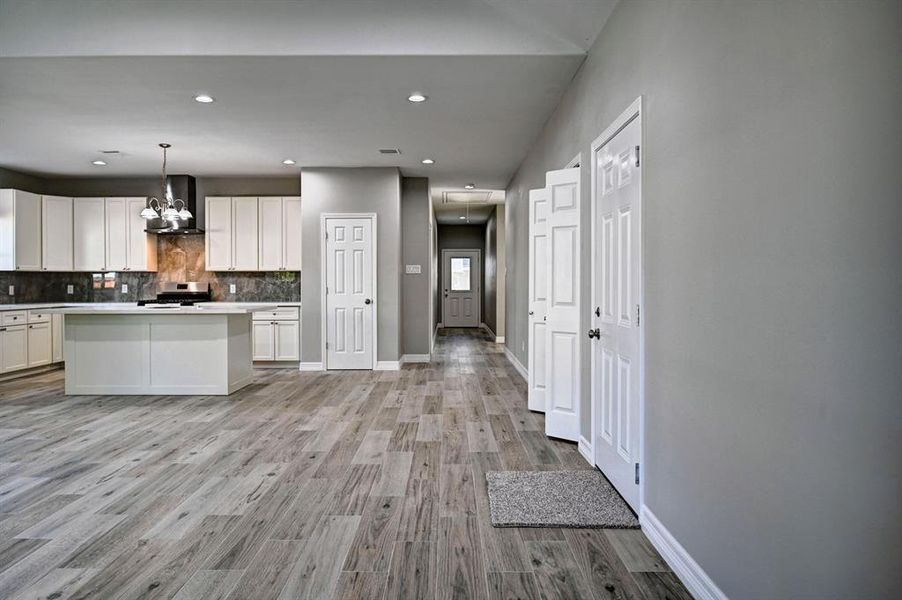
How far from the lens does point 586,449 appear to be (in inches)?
137

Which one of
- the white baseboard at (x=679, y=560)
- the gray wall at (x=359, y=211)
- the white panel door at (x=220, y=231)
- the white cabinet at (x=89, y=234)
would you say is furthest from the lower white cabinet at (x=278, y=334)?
the white baseboard at (x=679, y=560)

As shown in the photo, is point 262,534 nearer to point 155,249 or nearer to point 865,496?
point 865,496

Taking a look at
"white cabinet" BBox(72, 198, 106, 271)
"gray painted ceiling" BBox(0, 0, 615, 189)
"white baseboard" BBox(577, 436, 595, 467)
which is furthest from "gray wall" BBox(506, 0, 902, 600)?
"white cabinet" BBox(72, 198, 106, 271)

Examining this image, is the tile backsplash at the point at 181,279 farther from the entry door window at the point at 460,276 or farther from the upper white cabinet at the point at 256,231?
the entry door window at the point at 460,276

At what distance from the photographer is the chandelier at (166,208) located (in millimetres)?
5973

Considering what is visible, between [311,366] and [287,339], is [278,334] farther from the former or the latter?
[311,366]

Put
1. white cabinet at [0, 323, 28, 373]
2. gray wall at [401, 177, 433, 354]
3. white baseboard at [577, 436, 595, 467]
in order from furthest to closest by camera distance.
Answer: gray wall at [401, 177, 433, 354]
white cabinet at [0, 323, 28, 373]
white baseboard at [577, 436, 595, 467]

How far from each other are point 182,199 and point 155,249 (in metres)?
0.92

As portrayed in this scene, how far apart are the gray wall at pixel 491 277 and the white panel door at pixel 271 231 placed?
4.47m

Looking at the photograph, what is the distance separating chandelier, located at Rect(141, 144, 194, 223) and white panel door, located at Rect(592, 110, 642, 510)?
→ 16.1 ft

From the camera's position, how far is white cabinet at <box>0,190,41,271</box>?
6729 mm

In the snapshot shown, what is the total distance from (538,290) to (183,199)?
529cm

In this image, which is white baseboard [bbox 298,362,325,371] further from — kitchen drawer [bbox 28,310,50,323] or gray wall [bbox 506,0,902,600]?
gray wall [bbox 506,0,902,600]

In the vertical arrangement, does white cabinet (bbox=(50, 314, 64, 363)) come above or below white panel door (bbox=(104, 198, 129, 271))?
below
